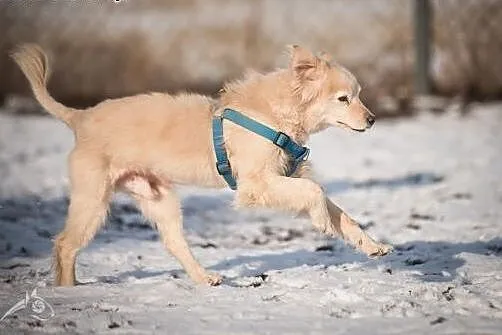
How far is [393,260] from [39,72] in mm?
2606

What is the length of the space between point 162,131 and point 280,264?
1245mm

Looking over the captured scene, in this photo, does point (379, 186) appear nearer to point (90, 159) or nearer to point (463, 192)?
point (463, 192)

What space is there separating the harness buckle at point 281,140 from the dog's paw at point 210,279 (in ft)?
2.89

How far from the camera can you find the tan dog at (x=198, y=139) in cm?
489

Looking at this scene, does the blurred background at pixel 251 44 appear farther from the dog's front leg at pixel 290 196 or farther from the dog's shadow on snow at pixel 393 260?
the dog's front leg at pixel 290 196

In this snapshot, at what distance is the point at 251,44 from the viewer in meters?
16.3

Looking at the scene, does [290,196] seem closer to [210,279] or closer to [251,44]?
[210,279]

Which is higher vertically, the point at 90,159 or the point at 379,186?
the point at 379,186

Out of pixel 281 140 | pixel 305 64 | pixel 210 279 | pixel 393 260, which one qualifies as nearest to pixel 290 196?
pixel 281 140

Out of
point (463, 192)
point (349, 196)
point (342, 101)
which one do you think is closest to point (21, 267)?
point (342, 101)

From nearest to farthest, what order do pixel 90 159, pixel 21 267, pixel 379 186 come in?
1. pixel 90 159
2. pixel 21 267
3. pixel 379 186

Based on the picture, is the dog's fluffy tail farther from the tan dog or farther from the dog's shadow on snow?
the dog's shadow on snow

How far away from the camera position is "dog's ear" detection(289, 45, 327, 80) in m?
4.94

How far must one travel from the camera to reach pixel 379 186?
9102 millimetres
